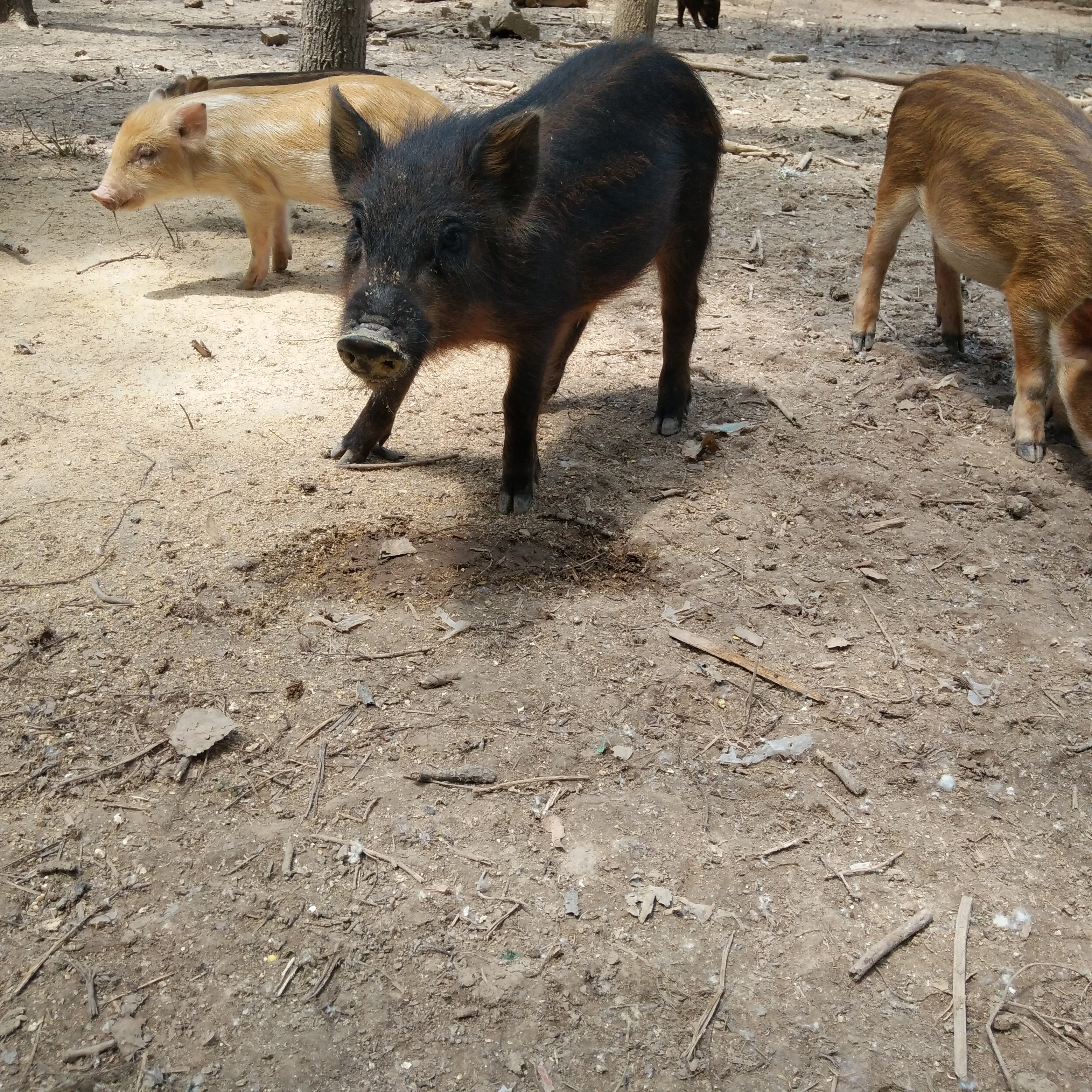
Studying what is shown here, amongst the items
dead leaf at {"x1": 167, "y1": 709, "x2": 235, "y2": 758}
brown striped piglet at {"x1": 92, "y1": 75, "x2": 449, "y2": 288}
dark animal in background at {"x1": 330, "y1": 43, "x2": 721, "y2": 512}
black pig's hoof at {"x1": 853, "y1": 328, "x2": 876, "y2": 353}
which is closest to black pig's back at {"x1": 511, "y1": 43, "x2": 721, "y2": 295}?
dark animal in background at {"x1": 330, "y1": 43, "x2": 721, "y2": 512}

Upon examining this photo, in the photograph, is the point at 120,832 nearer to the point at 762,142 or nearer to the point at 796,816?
the point at 796,816

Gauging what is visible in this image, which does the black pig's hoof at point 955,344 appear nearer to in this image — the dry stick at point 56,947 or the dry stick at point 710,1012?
the dry stick at point 710,1012

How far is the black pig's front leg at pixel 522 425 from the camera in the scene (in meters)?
A: 3.70

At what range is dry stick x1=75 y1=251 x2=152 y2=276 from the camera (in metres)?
5.60

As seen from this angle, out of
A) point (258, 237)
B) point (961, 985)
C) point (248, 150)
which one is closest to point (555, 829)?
point (961, 985)

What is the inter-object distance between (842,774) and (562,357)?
8.07 feet

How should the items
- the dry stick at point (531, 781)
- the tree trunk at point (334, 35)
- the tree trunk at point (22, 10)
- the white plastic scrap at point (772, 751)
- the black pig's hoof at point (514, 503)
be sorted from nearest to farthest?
the dry stick at point (531, 781), the white plastic scrap at point (772, 751), the black pig's hoof at point (514, 503), the tree trunk at point (334, 35), the tree trunk at point (22, 10)

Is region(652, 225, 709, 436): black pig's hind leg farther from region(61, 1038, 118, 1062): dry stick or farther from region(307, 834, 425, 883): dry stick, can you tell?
region(61, 1038, 118, 1062): dry stick

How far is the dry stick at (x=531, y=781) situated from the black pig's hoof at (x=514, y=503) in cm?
134

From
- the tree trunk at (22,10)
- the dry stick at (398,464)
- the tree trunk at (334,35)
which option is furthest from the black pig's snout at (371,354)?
the tree trunk at (22,10)

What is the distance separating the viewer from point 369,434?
4082 mm

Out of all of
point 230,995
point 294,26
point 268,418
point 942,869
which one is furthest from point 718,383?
point 294,26

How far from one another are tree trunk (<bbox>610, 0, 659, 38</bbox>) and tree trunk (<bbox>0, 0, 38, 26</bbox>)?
6.46m

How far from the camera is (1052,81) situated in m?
10.3
